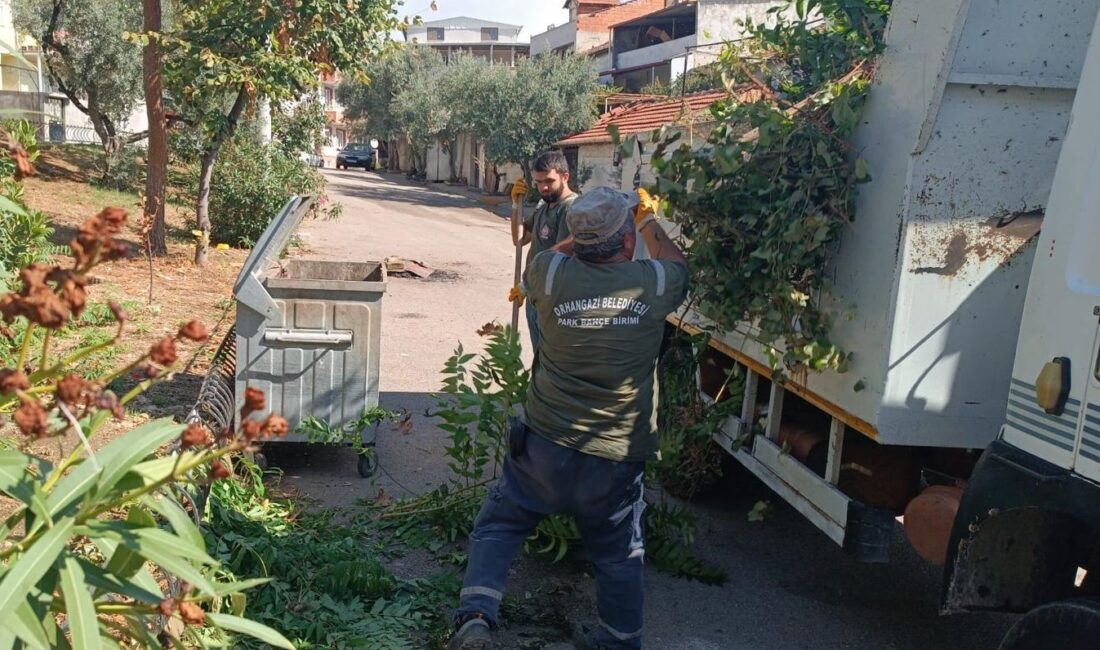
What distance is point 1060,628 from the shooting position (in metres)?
2.82

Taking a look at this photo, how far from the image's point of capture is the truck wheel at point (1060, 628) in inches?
107

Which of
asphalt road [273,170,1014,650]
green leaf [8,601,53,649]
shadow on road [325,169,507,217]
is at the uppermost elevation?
green leaf [8,601,53,649]

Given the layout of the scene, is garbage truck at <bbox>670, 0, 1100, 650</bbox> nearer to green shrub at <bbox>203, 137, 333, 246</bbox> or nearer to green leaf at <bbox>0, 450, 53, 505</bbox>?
green leaf at <bbox>0, 450, 53, 505</bbox>

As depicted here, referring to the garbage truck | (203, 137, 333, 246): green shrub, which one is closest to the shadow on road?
(203, 137, 333, 246): green shrub

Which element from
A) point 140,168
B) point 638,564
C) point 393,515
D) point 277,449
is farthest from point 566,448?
point 140,168

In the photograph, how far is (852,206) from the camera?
13.1 feet

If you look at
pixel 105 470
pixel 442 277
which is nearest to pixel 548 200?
pixel 105 470

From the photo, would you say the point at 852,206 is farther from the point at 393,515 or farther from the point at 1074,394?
the point at 393,515

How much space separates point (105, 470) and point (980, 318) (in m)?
2.84

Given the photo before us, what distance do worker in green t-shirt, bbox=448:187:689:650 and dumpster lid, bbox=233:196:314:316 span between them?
2.29m

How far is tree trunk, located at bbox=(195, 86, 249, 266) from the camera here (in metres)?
12.8

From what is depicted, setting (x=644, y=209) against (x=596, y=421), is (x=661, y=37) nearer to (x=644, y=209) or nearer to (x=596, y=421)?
(x=644, y=209)

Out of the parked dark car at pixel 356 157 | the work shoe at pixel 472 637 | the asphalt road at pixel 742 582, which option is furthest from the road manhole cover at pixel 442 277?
the parked dark car at pixel 356 157

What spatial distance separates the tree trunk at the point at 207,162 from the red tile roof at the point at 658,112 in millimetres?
4653
